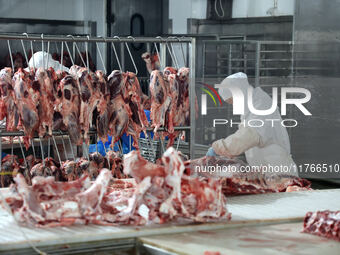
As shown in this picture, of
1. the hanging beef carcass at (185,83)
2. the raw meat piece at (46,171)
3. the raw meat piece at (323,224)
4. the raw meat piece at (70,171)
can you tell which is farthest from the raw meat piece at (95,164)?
the raw meat piece at (323,224)

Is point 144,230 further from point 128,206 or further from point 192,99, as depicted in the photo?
point 192,99

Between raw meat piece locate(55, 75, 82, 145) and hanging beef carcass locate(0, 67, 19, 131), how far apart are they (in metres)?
0.31

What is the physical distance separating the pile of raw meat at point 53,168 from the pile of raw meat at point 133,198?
86.4 inches

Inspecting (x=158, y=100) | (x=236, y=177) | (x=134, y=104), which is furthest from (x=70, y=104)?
(x=236, y=177)

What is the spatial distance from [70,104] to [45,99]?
0.18 m

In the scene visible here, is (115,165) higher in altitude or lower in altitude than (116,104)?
lower

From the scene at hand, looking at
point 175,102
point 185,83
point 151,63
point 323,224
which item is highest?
point 151,63

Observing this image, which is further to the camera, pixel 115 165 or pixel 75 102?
pixel 115 165

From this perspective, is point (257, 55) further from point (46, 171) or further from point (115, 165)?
point (46, 171)

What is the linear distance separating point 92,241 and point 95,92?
2200 mm

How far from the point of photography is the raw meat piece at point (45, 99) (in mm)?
4445

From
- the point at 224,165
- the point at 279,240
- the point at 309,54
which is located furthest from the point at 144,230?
the point at 309,54

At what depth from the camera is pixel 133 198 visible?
2.69 metres

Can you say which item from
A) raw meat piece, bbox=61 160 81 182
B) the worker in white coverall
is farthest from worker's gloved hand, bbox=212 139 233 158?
raw meat piece, bbox=61 160 81 182
